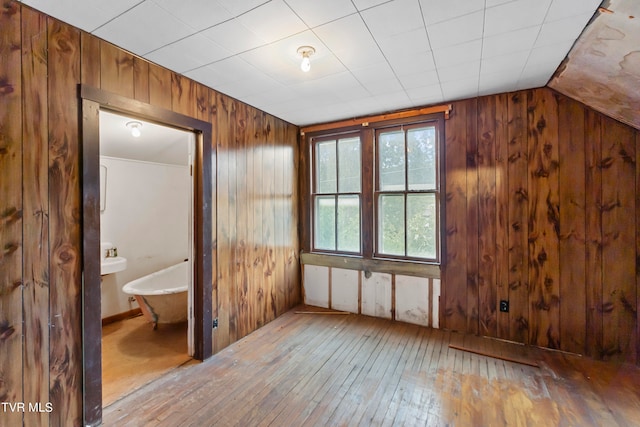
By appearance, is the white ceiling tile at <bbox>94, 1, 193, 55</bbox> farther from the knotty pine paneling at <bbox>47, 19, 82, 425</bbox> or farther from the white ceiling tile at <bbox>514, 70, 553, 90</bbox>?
the white ceiling tile at <bbox>514, 70, 553, 90</bbox>

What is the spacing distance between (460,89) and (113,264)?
168 inches

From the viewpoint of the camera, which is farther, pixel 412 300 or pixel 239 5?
pixel 412 300

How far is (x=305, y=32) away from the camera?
1826mm

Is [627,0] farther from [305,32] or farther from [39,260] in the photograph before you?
[39,260]

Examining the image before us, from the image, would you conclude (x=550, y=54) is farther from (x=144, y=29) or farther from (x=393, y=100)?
(x=144, y=29)

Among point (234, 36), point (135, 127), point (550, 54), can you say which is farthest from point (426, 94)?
point (135, 127)

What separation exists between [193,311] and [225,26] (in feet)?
7.65

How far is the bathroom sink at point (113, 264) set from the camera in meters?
3.17

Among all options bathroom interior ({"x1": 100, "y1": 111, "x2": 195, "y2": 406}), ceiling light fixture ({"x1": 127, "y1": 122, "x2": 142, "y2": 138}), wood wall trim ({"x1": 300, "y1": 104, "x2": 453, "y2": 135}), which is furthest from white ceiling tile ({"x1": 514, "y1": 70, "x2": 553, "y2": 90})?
ceiling light fixture ({"x1": 127, "y1": 122, "x2": 142, "y2": 138})

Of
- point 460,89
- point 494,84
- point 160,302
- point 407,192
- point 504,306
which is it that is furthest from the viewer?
point 407,192

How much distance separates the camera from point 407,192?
3387mm

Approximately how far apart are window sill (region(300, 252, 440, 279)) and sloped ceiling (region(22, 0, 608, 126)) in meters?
1.94

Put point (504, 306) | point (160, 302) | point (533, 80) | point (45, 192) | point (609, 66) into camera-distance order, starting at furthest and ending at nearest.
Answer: point (160, 302) < point (504, 306) < point (533, 80) < point (609, 66) < point (45, 192)

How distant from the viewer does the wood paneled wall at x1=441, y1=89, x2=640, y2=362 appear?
2459 millimetres
